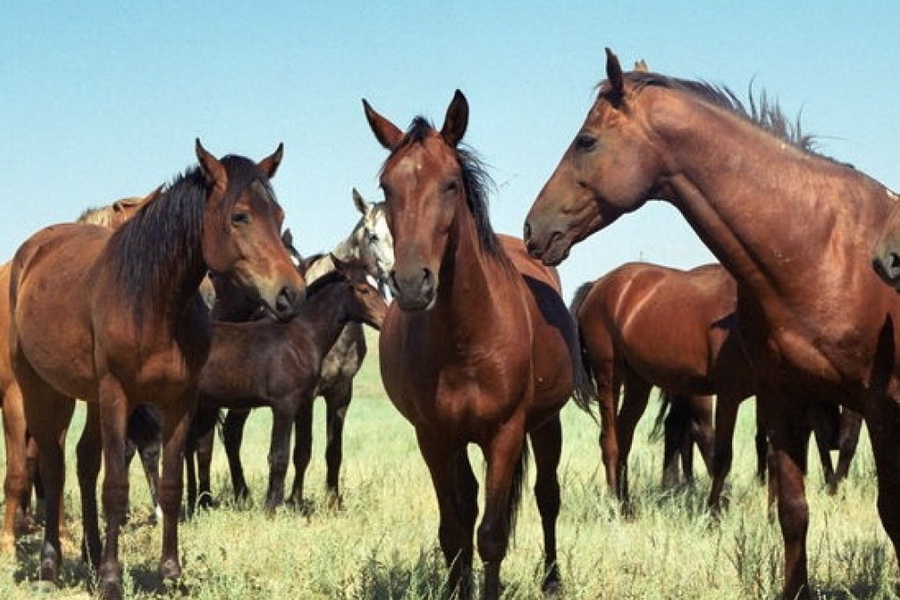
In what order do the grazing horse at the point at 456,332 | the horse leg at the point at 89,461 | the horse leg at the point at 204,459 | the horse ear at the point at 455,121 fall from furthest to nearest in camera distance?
the horse leg at the point at 204,459 < the horse leg at the point at 89,461 < the horse ear at the point at 455,121 < the grazing horse at the point at 456,332

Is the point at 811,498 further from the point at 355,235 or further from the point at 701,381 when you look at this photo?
the point at 355,235

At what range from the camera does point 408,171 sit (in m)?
4.82

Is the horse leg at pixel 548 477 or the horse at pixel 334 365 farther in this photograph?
the horse at pixel 334 365

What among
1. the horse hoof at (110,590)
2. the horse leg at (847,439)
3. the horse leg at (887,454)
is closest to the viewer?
the horse leg at (887,454)

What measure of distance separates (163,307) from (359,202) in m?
6.89

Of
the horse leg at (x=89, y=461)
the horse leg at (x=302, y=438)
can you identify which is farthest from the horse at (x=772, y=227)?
the horse leg at (x=302, y=438)

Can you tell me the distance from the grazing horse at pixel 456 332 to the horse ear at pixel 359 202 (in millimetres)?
7308

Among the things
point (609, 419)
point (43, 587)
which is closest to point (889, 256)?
point (43, 587)

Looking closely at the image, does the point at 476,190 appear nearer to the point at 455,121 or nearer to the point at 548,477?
the point at 455,121

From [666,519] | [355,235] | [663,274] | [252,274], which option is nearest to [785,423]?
[252,274]

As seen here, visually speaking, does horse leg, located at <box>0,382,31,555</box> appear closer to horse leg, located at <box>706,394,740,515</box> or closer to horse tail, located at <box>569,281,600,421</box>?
horse tail, located at <box>569,281,600,421</box>

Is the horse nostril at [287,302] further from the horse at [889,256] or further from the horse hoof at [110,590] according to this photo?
the horse at [889,256]

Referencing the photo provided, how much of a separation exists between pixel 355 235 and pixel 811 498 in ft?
17.3

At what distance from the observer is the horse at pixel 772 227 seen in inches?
188
